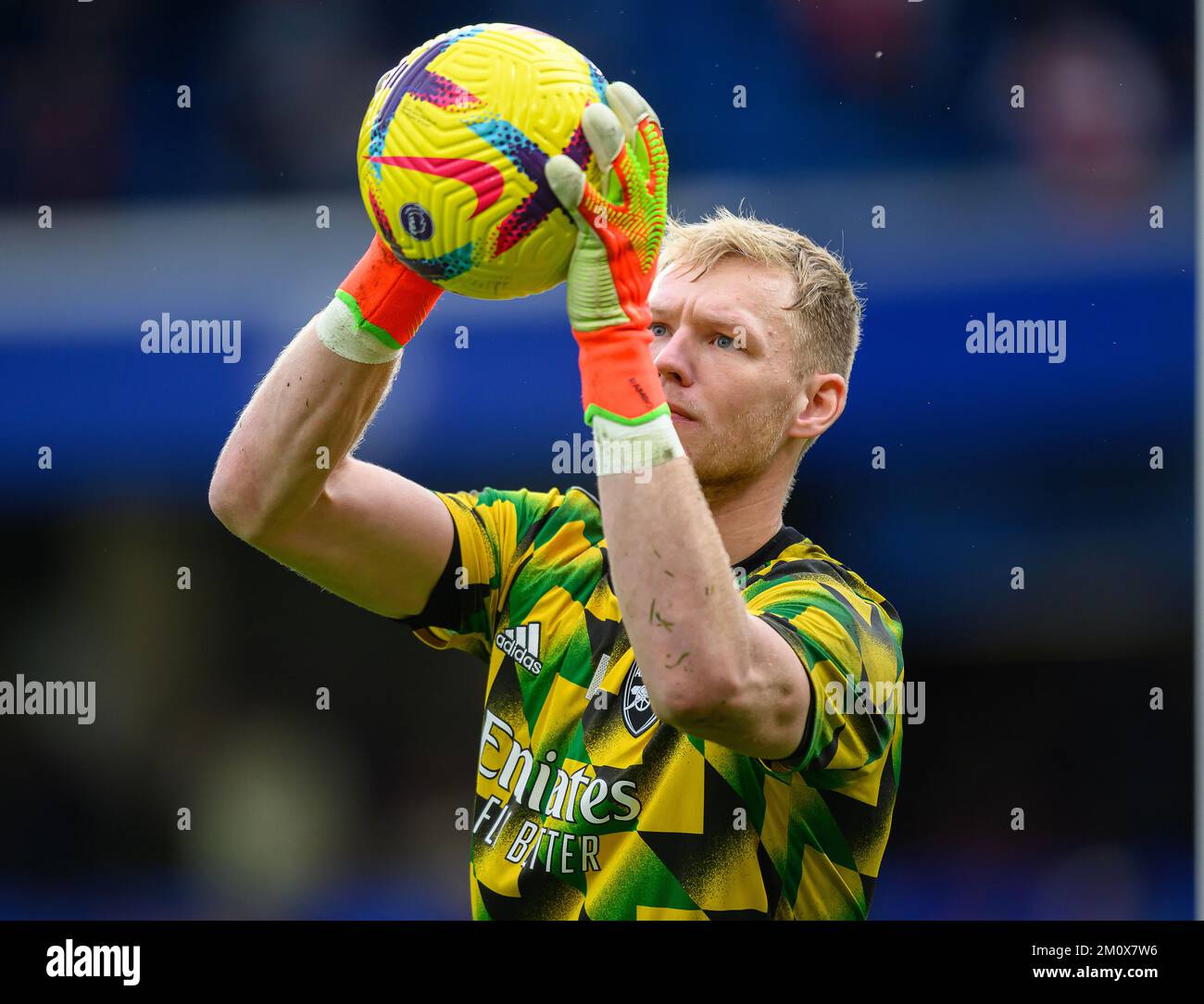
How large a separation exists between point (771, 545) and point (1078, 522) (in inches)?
119

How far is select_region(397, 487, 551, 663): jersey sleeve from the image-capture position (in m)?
2.86

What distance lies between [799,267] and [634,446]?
3.07 feet

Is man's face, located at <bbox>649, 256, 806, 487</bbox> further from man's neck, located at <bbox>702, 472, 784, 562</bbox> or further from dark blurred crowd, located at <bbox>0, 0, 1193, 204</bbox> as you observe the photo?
dark blurred crowd, located at <bbox>0, 0, 1193, 204</bbox>

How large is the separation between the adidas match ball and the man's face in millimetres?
444

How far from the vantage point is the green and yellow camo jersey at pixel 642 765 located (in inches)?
99.2

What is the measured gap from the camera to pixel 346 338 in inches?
103

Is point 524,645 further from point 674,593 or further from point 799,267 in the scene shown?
point 799,267
